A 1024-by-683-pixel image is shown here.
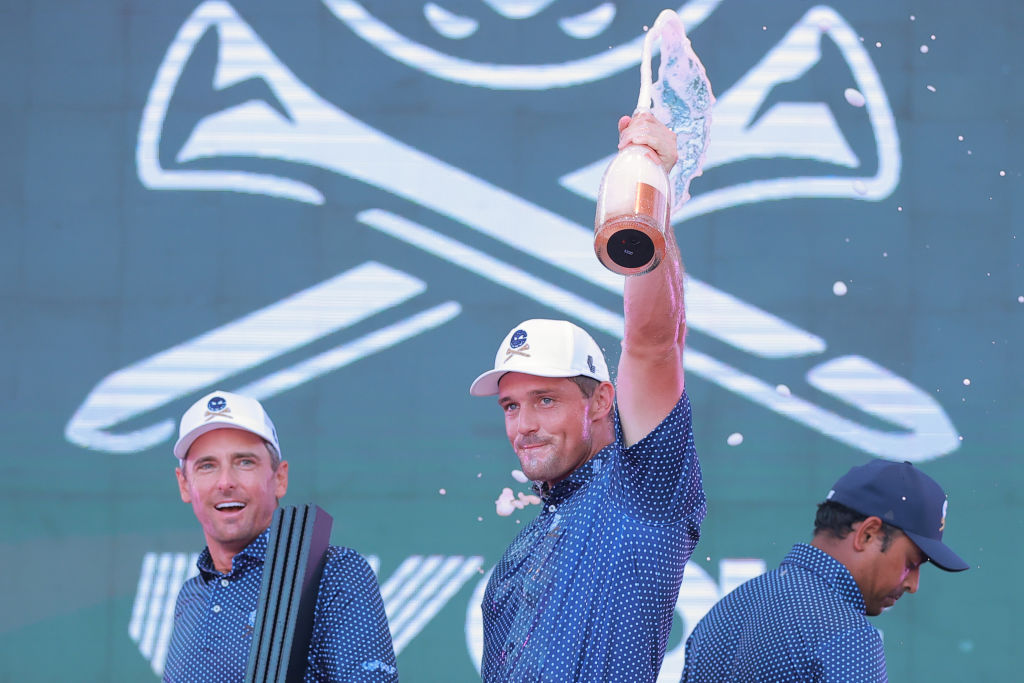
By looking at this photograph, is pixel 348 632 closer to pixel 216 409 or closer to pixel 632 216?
pixel 216 409

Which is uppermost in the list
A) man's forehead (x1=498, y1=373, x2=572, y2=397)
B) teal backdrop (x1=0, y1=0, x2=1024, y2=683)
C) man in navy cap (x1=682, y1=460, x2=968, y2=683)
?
teal backdrop (x1=0, y1=0, x2=1024, y2=683)

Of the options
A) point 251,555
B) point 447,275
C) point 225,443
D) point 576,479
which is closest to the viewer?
point 576,479

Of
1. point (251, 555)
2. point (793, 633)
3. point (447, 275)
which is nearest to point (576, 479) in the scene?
point (793, 633)

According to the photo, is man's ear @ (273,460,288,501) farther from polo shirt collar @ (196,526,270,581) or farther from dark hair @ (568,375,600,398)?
dark hair @ (568,375,600,398)

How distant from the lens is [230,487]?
8.80 feet

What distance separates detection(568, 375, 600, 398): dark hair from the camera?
214cm

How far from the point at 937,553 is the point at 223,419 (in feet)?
5.17

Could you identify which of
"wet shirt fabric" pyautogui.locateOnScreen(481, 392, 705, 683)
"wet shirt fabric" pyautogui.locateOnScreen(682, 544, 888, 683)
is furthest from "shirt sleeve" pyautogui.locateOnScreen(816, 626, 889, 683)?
"wet shirt fabric" pyautogui.locateOnScreen(481, 392, 705, 683)

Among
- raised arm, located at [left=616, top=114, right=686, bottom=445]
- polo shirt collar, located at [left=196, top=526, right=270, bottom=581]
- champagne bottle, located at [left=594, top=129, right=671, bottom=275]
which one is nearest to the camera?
champagne bottle, located at [left=594, top=129, right=671, bottom=275]

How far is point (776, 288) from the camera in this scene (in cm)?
434

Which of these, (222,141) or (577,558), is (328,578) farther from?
(222,141)

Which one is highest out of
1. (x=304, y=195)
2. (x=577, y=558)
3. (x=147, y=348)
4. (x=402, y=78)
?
(x=402, y=78)

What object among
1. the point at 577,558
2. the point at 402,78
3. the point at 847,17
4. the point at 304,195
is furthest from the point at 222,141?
the point at 577,558

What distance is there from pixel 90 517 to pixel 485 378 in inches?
99.3
